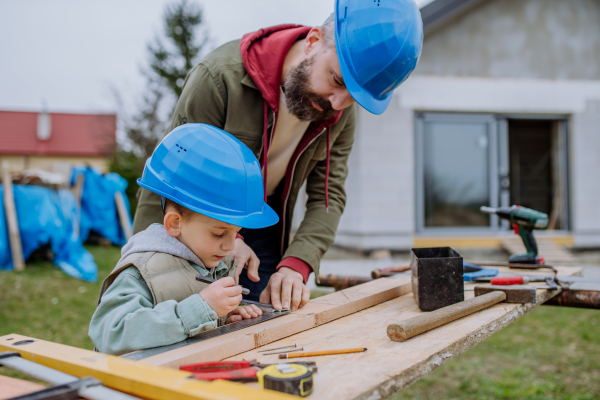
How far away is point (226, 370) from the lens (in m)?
1.04

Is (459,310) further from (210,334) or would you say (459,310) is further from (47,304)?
(47,304)

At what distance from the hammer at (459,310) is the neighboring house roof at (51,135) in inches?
1079

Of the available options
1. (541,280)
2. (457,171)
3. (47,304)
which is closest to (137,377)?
(541,280)

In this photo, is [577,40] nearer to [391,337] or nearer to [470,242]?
[470,242]

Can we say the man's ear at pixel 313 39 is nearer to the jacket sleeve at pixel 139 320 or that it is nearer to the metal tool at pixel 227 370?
the jacket sleeve at pixel 139 320

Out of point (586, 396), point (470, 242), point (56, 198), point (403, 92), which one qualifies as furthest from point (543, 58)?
point (56, 198)

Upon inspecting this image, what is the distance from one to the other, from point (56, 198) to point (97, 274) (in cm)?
186

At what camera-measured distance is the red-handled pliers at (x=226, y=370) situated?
0.97 metres

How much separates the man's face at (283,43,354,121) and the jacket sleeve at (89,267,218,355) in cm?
94

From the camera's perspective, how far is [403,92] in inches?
299

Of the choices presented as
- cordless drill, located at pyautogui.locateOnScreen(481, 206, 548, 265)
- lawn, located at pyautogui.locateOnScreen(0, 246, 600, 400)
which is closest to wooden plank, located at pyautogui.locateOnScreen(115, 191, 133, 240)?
lawn, located at pyautogui.locateOnScreen(0, 246, 600, 400)

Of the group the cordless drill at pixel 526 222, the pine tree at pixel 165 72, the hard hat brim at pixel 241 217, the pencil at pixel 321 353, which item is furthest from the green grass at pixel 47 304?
the pine tree at pixel 165 72

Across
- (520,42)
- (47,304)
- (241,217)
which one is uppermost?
A: (520,42)

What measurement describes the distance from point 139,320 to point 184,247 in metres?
0.35
